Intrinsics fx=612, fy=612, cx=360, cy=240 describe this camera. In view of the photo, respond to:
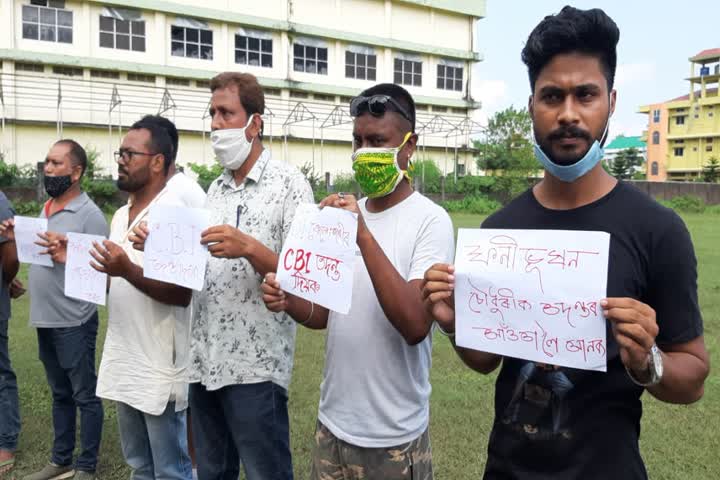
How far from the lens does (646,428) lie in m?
4.67

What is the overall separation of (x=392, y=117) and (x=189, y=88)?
32.2 m

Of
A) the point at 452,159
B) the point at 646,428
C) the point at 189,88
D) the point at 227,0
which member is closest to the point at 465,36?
the point at 452,159

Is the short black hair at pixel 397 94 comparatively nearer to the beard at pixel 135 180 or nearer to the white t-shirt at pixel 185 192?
the white t-shirt at pixel 185 192

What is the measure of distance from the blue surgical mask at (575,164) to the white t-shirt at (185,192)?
2.07 m

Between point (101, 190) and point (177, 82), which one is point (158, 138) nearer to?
point (101, 190)

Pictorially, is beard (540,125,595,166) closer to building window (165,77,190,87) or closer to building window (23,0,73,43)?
building window (23,0,73,43)

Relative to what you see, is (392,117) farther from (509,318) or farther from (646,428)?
(646,428)

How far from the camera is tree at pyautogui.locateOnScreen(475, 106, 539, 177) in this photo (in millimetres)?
37406

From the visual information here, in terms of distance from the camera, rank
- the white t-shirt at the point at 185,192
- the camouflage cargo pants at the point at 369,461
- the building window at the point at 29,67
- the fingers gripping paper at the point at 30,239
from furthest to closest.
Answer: the building window at the point at 29,67 → the fingers gripping paper at the point at 30,239 → the white t-shirt at the point at 185,192 → the camouflage cargo pants at the point at 369,461

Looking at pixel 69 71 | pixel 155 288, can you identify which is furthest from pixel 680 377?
pixel 69 71

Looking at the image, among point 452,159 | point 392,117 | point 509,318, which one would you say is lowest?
point 509,318

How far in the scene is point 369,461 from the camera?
2283 mm

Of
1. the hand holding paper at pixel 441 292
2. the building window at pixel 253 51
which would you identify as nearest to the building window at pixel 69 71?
the building window at pixel 253 51

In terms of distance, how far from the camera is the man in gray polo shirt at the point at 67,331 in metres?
3.91
